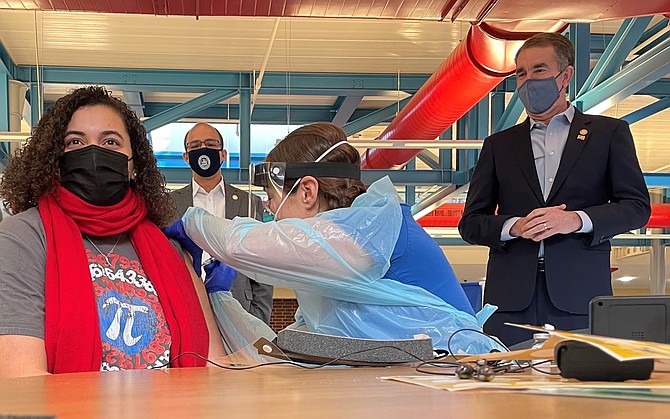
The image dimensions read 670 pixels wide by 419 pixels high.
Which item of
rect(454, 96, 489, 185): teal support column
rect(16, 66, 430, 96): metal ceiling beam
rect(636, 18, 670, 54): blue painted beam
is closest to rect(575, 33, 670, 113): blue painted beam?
rect(636, 18, 670, 54): blue painted beam

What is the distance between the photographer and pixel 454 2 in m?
3.95

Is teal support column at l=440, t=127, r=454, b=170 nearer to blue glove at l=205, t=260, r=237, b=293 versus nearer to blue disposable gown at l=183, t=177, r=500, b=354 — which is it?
blue glove at l=205, t=260, r=237, b=293

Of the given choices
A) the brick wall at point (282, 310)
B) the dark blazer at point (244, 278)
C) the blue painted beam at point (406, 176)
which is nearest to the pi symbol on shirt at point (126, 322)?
the dark blazer at point (244, 278)

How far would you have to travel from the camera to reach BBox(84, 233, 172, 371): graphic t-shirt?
1.92 meters

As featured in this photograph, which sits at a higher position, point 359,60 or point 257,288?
point 359,60

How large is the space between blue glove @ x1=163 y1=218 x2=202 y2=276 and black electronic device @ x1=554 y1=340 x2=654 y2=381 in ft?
4.74

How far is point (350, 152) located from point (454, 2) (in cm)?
207

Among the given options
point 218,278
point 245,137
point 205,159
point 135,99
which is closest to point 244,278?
point 205,159

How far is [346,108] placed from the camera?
9633 mm

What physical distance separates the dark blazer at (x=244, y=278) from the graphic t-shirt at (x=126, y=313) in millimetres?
1656

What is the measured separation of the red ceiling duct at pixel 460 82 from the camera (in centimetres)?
484

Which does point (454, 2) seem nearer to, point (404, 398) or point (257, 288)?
point (257, 288)

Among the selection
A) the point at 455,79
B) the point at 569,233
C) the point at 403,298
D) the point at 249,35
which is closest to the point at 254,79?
the point at 249,35

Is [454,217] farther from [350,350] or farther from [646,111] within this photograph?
[350,350]
